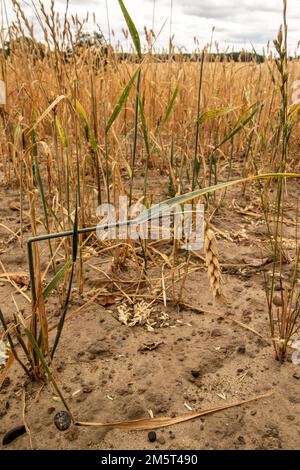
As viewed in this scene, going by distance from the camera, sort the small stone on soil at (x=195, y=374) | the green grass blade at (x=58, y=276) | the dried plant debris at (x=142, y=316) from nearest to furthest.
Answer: the green grass blade at (x=58, y=276) < the small stone on soil at (x=195, y=374) < the dried plant debris at (x=142, y=316)

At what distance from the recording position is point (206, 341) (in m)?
1.10

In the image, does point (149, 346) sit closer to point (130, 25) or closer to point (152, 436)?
point (152, 436)

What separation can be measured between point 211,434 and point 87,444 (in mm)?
260

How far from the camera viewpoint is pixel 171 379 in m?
0.97

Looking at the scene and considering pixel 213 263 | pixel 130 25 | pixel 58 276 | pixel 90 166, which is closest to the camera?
pixel 213 263

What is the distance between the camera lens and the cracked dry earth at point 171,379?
83 centimetres

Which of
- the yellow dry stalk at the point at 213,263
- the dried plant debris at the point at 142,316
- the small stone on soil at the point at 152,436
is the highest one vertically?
the yellow dry stalk at the point at 213,263

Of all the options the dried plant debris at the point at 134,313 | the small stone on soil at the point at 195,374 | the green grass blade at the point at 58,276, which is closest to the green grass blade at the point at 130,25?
the green grass blade at the point at 58,276

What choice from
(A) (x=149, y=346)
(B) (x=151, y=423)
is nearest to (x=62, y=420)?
(B) (x=151, y=423)

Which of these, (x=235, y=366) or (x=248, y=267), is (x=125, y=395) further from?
(x=248, y=267)

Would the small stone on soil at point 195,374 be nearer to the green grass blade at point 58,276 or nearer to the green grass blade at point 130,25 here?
the green grass blade at point 58,276

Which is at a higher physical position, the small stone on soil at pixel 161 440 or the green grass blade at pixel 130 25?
the green grass blade at pixel 130 25
